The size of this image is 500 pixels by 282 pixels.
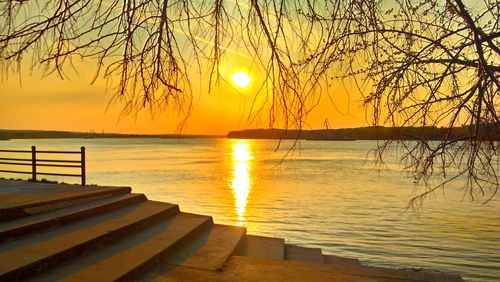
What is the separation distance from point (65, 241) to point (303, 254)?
4.47 m

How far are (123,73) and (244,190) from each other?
29884mm

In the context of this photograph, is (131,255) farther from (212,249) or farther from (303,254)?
(303,254)

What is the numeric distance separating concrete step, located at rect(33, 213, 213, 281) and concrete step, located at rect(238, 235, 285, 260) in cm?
86

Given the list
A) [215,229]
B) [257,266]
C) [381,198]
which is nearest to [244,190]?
[381,198]

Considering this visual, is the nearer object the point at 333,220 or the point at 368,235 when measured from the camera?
the point at 368,235

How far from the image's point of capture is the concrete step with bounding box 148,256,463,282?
5.46 meters

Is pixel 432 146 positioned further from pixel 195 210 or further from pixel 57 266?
pixel 195 210

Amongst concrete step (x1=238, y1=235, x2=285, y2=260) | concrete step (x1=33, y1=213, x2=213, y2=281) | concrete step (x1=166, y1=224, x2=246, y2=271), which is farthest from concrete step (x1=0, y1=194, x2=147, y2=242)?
concrete step (x1=238, y1=235, x2=285, y2=260)

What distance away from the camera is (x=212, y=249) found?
6.69 meters

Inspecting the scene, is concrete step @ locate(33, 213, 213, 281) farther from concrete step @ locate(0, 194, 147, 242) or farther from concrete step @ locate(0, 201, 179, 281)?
concrete step @ locate(0, 194, 147, 242)

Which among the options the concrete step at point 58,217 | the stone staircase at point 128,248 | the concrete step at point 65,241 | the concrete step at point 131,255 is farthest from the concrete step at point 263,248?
the concrete step at point 58,217

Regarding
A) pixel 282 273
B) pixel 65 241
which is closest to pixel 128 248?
pixel 65 241

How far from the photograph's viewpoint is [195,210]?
2208 cm

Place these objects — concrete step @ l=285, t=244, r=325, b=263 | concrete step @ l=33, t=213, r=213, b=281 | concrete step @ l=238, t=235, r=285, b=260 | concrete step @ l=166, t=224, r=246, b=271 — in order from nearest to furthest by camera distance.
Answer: concrete step @ l=33, t=213, r=213, b=281 < concrete step @ l=166, t=224, r=246, b=271 < concrete step @ l=238, t=235, r=285, b=260 < concrete step @ l=285, t=244, r=325, b=263
